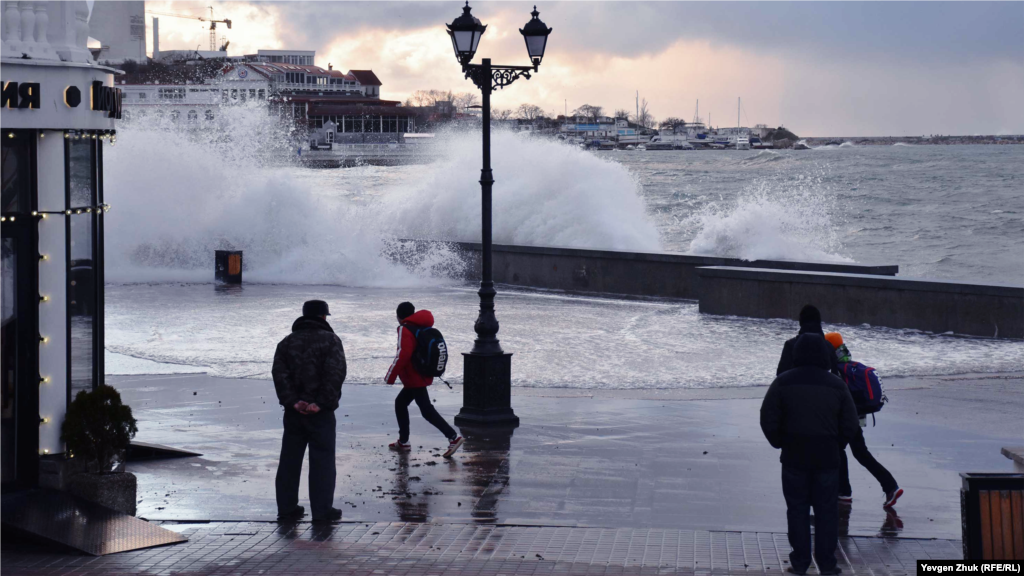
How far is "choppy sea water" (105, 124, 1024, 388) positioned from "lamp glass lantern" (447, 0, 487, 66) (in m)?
4.71

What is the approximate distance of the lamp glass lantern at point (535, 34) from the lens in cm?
1152

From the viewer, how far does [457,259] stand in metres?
28.0

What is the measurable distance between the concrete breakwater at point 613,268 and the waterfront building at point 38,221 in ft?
52.7

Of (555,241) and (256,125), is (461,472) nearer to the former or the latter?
(555,241)

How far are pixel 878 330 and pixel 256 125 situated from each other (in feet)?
92.0

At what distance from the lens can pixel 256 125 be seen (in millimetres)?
40969

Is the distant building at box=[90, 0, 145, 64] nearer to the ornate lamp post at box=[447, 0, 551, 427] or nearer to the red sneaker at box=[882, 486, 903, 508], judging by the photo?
the ornate lamp post at box=[447, 0, 551, 427]

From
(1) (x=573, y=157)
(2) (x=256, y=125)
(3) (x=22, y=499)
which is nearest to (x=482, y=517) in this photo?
(3) (x=22, y=499)


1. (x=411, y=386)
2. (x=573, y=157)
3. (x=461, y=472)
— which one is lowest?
(x=461, y=472)

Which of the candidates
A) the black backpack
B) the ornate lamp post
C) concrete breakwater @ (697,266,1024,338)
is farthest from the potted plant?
concrete breakwater @ (697,266,1024,338)

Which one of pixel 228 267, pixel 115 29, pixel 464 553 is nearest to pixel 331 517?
pixel 464 553

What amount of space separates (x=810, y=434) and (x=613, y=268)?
59.1 feet

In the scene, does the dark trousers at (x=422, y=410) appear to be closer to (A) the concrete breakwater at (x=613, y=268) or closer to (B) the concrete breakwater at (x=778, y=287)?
(B) the concrete breakwater at (x=778, y=287)

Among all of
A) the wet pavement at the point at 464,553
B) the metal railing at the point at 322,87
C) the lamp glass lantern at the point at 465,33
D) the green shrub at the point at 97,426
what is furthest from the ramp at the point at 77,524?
the metal railing at the point at 322,87
